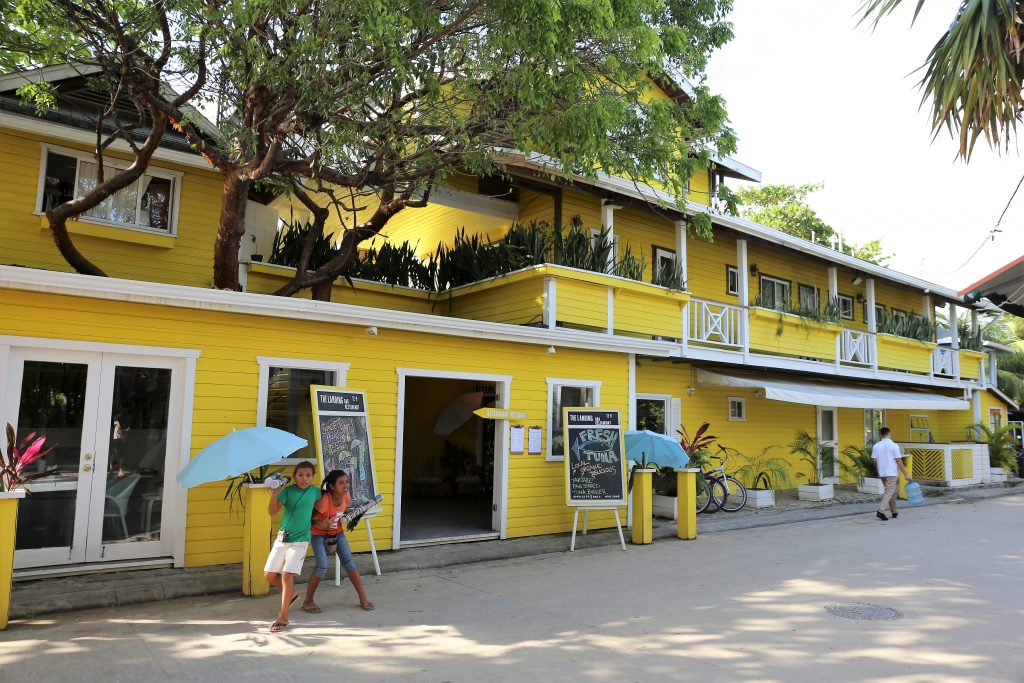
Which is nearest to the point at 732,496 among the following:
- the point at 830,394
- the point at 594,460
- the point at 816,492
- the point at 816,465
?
the point at 816,492

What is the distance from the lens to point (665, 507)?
12609 millimetres

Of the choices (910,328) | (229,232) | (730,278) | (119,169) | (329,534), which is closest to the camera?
(329,534)

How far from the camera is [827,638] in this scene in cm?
574

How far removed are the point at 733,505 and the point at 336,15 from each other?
10787 millimetres

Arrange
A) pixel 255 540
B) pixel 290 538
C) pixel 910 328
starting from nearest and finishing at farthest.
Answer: pixel 290 538, pixel 255 540, pixel 910 328

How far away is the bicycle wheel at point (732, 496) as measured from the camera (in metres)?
13.4

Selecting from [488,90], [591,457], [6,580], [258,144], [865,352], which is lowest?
[6,580]

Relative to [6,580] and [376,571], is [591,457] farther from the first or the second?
[6,580]

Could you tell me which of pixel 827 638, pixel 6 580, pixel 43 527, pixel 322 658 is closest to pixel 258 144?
pixel 43 527

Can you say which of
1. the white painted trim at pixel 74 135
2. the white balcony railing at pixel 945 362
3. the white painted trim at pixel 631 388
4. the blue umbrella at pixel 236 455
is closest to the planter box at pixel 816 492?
the white painted trim at pixel 631 388

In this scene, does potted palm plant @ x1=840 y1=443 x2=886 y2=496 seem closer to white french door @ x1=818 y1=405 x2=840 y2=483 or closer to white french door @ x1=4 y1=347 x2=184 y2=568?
white french door @ x1=818 y1=405 x2=840 y2=483

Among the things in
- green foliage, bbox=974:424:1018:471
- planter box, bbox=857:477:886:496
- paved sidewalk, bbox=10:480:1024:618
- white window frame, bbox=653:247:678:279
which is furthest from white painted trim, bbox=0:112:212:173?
green foliage, bbox=974:424:1018:471

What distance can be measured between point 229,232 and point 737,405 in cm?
1182

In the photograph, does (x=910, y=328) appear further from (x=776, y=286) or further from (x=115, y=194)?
(x=115, y=194)
